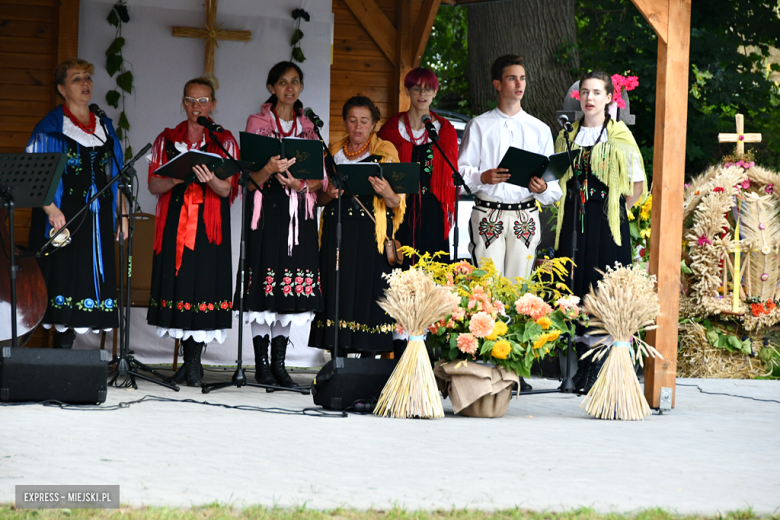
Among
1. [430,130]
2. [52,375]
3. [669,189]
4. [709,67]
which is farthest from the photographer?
[709,67]

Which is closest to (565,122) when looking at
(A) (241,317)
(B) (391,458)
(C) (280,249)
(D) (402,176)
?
(D) (402,176)

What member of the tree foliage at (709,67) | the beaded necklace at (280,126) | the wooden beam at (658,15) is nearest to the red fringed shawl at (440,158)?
the beaded necklace at (280,126)

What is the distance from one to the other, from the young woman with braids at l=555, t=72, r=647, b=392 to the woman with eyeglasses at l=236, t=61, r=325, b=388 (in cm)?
144

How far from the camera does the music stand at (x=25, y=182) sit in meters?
3.89

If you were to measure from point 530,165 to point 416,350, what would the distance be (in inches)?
48.7

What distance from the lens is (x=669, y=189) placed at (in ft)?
14.6

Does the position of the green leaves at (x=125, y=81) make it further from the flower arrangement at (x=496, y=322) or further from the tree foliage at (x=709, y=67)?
the tree foliage at (x=709, y=67)

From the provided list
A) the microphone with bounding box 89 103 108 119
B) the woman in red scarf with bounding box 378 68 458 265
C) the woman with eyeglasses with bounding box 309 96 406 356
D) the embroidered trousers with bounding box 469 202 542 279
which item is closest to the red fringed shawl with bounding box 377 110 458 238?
the woman in red scarf with bounding box 378 68 458 265

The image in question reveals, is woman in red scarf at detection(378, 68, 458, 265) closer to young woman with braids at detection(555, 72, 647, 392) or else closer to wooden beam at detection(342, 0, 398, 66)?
young woman with braids at detection(555, 72, 647, 392)

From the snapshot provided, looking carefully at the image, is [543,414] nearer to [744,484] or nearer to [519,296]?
[519,296]

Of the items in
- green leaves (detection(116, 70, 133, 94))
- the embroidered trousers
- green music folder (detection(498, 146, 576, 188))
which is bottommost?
the embroidered trousers

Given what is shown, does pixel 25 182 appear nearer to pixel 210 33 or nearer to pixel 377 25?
pixel 210 33

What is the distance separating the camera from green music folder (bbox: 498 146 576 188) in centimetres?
437

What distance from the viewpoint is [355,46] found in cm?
660
